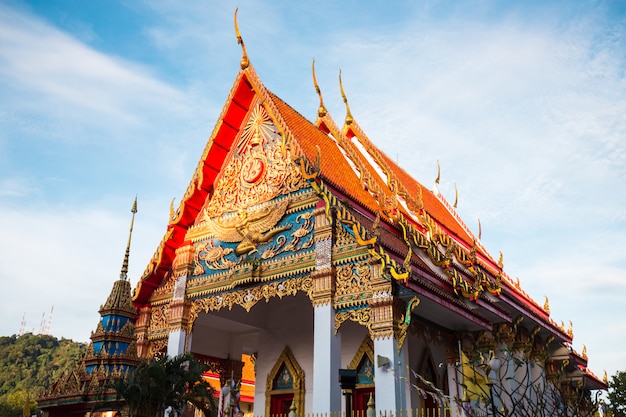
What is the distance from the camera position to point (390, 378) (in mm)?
8234

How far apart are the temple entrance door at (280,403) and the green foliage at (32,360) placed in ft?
99.5

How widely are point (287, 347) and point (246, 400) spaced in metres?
5.65

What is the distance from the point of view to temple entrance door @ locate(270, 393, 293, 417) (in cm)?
1262

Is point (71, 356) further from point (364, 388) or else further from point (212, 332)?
Answer: point (364, 388)

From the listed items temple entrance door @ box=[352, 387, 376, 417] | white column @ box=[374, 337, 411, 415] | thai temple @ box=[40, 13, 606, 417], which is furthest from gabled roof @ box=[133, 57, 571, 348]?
temple entrance door @ box=[352, 387, 376, 417]

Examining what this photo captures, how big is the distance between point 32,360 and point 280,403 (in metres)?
37.7

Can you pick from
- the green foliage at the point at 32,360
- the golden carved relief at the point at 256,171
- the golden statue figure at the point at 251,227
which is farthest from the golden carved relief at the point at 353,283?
the green foliage at the point at 32,360

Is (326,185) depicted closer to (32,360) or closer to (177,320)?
(177,320)

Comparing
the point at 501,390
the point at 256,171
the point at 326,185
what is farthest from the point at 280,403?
the point at 501,390

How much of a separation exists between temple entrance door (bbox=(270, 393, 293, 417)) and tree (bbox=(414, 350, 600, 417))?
3216mm

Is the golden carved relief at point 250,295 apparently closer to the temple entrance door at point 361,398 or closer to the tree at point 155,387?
the tree at point 155,387

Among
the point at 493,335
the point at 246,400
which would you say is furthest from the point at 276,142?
the point at 246,400

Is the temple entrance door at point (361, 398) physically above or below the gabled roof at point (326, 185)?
below

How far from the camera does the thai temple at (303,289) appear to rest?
354 inches
